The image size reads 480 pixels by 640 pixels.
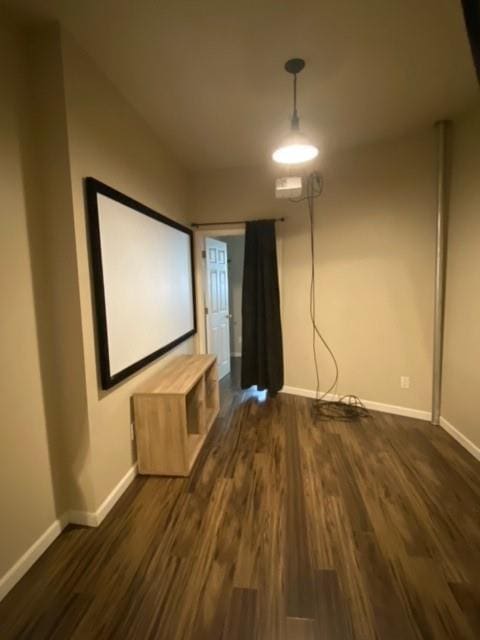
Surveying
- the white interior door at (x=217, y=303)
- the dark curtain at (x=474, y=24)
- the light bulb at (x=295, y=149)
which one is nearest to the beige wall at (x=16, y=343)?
the light bulb at (x=295, y=149)

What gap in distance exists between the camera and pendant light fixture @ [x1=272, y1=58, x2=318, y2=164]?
1837 millimetres

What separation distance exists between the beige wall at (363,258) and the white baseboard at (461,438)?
8.7 inches

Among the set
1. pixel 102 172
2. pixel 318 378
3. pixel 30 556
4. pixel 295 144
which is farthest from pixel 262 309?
pixel 30 556

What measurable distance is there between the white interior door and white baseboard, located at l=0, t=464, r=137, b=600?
2101mm

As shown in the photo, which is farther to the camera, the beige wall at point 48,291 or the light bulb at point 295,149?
the light bulb at point 295,149

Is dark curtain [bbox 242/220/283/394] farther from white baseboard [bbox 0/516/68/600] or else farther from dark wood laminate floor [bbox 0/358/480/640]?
white baseboard [bbox 0/516/68/600]

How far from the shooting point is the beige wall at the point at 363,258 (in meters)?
→ 2.93

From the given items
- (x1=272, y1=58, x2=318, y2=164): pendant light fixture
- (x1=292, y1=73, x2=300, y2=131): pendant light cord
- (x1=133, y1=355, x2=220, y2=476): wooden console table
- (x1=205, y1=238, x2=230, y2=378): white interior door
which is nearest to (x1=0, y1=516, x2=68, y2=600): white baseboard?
(x1=133, y1=355, x2=220, y2=476): wooden console table

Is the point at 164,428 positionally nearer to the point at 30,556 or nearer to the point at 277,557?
the point at 30,556

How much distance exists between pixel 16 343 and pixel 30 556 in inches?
42.0

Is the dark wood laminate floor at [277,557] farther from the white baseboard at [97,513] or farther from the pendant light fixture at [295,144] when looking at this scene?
the pendant light fixture at [295,144]

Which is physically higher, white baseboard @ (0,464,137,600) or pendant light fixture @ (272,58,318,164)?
pendant light fixture @ (272,58,318,164)

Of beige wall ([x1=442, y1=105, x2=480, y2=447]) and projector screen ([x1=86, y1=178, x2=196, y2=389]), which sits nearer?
projector screen ([x1=86, y1=178, x2=196, y2=389])

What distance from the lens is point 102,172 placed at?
190cm
